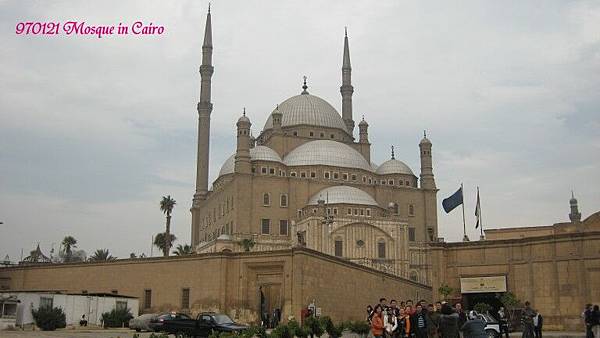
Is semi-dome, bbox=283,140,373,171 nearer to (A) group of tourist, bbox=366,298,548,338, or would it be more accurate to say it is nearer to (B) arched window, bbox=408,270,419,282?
(B) arched window, bbox=408,270,419,282

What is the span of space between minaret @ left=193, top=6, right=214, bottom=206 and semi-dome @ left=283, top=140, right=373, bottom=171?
8137 millimetres

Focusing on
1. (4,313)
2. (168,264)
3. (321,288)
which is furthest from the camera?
(168,264)

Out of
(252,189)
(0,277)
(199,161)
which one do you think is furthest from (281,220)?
(0,277)

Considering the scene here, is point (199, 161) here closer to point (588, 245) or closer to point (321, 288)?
point (321, 288)

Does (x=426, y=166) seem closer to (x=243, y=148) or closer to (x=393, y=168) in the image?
(x=393, y=168)

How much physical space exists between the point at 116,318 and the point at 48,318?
3.90 m

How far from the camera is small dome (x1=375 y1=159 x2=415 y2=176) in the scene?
6794 cm

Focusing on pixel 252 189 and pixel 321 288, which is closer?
pixel 321 288

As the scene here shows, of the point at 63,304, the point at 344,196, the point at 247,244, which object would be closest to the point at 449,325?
the point at 63,304

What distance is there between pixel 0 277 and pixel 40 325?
1669cm

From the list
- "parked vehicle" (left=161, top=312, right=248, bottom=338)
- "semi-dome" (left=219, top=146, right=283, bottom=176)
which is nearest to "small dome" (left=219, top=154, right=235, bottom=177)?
"semi-dome" (left=219, top=146, right=283, bottom=176)

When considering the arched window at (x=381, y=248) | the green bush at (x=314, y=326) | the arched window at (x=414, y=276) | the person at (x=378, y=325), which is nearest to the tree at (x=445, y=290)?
the green bush at (x=314, y=326)

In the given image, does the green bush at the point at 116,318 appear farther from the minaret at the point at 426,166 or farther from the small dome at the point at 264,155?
the minaret at the point at 426,166

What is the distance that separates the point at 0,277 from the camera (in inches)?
1640
